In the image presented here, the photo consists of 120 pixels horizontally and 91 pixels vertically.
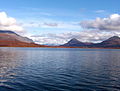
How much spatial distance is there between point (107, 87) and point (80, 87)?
183 inches

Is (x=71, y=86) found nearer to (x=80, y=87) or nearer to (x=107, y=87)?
(x=80, y=87)

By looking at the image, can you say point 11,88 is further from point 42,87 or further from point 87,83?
point 87,83

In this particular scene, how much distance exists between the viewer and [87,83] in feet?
98.9

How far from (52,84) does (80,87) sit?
5.14 m

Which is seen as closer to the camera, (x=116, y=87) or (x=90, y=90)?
(x=90, y=90)

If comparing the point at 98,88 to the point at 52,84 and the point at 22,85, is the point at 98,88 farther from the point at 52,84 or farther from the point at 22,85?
the point at 22,85

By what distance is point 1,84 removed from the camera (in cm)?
2919

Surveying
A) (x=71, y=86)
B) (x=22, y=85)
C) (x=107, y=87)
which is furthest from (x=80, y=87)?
(x=22, y=85)

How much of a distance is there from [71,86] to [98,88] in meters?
4.54

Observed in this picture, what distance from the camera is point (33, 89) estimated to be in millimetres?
26250

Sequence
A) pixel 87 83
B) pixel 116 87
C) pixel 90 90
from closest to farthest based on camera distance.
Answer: pixel 90 90 → pixel 116 87 → pixel 87 83

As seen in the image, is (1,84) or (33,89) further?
(1,84)

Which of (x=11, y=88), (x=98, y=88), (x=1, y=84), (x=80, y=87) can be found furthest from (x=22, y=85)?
(x=98, y=88)

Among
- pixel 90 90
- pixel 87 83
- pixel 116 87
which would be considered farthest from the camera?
pixel 87 83
